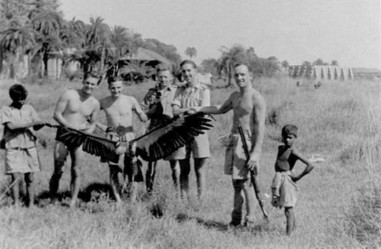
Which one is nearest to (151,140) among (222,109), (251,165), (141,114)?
(141,114)

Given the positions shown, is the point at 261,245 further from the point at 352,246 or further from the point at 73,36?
the point at 73,36

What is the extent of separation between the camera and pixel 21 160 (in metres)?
5.77

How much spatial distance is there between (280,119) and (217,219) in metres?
8.85

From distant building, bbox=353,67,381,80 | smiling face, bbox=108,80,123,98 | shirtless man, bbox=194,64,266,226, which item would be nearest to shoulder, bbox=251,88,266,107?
shirtless man, bbox=194,64,266,226

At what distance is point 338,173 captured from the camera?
27.6ft

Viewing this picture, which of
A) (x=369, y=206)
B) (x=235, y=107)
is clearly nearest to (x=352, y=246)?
(x=369, y=206)

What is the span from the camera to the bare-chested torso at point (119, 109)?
6.00 metres

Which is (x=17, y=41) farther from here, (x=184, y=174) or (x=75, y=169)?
(x=184, y=174)

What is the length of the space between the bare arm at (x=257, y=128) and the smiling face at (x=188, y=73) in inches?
47.4

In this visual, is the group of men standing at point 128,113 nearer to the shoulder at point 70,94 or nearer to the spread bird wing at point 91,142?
the shoulder at point 70,94

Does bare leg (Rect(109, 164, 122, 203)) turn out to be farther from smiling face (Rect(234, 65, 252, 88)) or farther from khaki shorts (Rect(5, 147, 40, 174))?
smiling face (Rect(234, 65, 252, 88))

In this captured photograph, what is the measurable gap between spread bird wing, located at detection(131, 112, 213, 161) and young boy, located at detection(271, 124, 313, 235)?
1.01 m

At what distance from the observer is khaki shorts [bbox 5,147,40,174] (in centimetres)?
570

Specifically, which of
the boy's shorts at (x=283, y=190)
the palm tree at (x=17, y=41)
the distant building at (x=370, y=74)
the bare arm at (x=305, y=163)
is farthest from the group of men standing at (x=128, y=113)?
the palm tree at (x=17, y=41)
